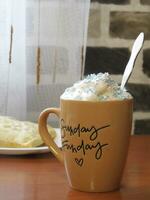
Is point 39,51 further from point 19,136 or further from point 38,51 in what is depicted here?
point 19,136

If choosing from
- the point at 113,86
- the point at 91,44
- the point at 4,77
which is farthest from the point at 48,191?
the point at 91,44

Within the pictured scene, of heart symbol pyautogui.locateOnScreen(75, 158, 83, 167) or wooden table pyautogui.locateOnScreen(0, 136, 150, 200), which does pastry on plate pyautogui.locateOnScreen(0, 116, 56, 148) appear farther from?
heart symbol pyautogui.locateOnScreen(75, 158, 83, 167)

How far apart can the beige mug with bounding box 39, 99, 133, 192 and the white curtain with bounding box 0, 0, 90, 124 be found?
25.1 inches

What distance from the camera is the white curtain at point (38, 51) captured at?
123 centimetres

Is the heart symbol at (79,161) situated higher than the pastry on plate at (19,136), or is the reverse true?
the heart symbol at (79,161)

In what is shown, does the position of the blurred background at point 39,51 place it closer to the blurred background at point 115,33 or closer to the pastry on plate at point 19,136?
the blurred background at point 115,33

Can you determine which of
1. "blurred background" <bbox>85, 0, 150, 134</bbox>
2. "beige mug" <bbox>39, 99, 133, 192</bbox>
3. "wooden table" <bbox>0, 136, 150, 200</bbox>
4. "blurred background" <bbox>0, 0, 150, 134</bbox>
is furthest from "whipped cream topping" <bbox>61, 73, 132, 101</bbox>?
"blurred background" <bbox>85, 0, 150, 134</bbox>

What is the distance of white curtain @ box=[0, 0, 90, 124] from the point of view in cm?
123

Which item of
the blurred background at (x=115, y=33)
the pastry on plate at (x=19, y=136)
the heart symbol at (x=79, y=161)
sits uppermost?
the blurred background at (x=115, y=33)

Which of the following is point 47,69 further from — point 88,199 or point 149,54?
point 88,199

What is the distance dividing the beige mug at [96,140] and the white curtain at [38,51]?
0.64 m

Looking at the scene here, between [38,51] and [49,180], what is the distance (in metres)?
0.65

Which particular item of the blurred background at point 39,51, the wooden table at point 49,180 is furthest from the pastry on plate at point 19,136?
the blurred background at point 39,51

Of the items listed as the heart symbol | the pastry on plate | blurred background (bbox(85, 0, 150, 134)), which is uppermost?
blurred background (bbox(85, 0, 150, 134))
